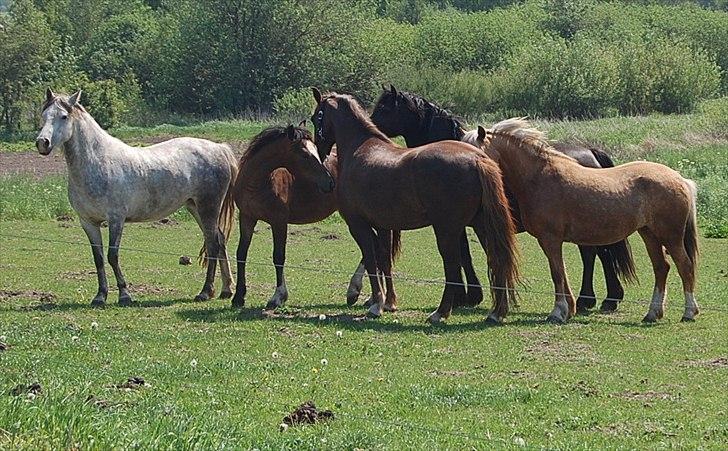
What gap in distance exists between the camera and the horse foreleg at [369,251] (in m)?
13.0

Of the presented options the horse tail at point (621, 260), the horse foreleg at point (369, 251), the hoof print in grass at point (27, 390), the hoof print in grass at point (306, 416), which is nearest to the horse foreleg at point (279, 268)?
the horse foreleg at point (369, 251)

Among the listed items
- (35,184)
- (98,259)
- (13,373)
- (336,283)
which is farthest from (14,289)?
(35,184)

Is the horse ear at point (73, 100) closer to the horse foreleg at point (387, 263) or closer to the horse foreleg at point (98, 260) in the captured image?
the horse foreleg at point (98, 260)

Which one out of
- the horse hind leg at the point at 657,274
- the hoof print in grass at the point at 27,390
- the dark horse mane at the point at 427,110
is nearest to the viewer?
the hoof print in grass at the point at 27,390

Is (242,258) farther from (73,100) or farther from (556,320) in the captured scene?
(556,320)

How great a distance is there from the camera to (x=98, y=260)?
13867 millimetres

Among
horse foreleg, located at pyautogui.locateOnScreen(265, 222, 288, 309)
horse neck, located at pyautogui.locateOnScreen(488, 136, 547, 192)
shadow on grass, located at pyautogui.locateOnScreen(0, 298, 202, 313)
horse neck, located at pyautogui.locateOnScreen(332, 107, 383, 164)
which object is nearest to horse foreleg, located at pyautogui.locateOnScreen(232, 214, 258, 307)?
horse foreleg, located at pyautogui.locateOnScreen(265, 222, 288, 309)

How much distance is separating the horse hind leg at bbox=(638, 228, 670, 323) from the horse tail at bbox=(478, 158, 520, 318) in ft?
5.30

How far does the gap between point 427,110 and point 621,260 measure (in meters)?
3.15

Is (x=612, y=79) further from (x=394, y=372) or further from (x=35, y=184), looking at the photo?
(x=394, y=372)

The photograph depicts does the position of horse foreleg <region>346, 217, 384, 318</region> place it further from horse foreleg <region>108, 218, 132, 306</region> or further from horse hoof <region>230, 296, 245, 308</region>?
horse foreleg <region>108, 218, 132, 306</region>

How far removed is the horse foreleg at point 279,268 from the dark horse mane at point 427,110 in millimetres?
2255

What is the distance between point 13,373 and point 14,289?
6300 millimetres

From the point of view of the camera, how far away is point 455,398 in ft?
27.4
